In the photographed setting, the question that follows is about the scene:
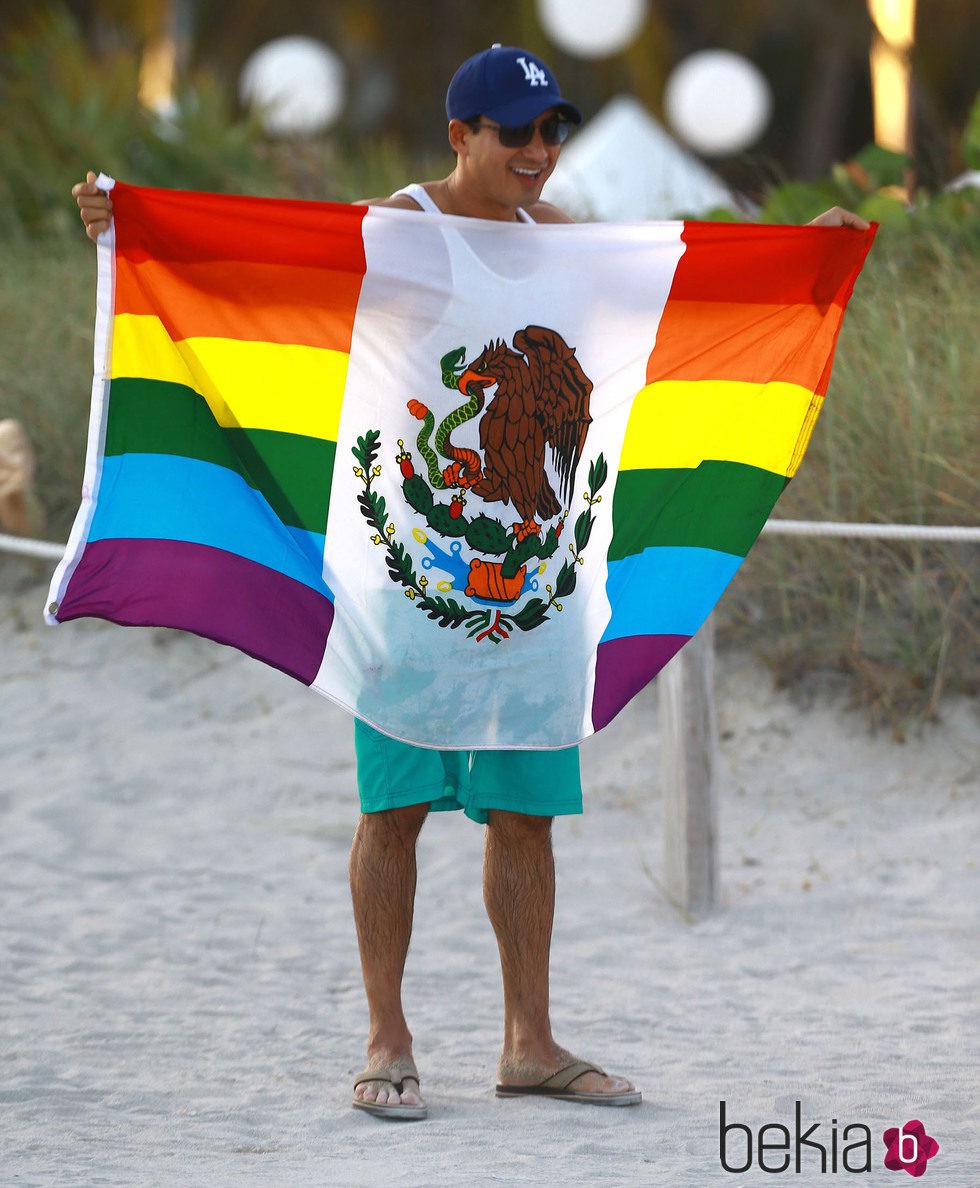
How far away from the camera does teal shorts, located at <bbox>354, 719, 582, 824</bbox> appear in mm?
3117

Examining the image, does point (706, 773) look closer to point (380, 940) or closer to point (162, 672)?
point (380, 940)

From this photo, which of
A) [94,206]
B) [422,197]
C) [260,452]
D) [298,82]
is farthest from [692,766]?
[298,82]

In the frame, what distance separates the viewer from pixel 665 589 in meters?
3.35

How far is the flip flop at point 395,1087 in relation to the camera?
10.1 feet

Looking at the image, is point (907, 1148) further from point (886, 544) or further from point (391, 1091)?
point (886, 544)

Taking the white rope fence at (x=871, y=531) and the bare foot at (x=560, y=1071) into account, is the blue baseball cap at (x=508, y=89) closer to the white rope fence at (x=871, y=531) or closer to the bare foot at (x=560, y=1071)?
the white rope fence at (x=871, y=531)

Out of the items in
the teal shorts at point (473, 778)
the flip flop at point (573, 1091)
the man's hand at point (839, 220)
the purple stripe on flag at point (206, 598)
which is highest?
the man's hand at point (839, 220)

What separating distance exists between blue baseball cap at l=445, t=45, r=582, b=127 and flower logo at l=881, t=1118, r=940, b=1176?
6.43 feet

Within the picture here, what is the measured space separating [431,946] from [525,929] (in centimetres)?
147

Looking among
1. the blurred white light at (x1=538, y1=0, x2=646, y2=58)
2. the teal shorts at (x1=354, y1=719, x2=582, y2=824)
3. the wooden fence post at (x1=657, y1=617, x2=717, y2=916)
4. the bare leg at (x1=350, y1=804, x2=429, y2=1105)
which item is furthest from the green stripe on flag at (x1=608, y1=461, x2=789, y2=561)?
the blurred white light at (x1=538, y1=0, x2=646, y2=58)

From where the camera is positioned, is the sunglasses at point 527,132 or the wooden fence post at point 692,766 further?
the wooden fence post at point 692,766

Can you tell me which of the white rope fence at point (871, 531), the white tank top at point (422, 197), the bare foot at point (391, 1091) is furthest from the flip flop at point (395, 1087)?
the white tank top at point (422, 197)

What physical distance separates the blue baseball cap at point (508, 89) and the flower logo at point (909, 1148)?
1961 millimetres

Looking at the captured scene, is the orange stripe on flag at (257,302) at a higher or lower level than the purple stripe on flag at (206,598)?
higher
